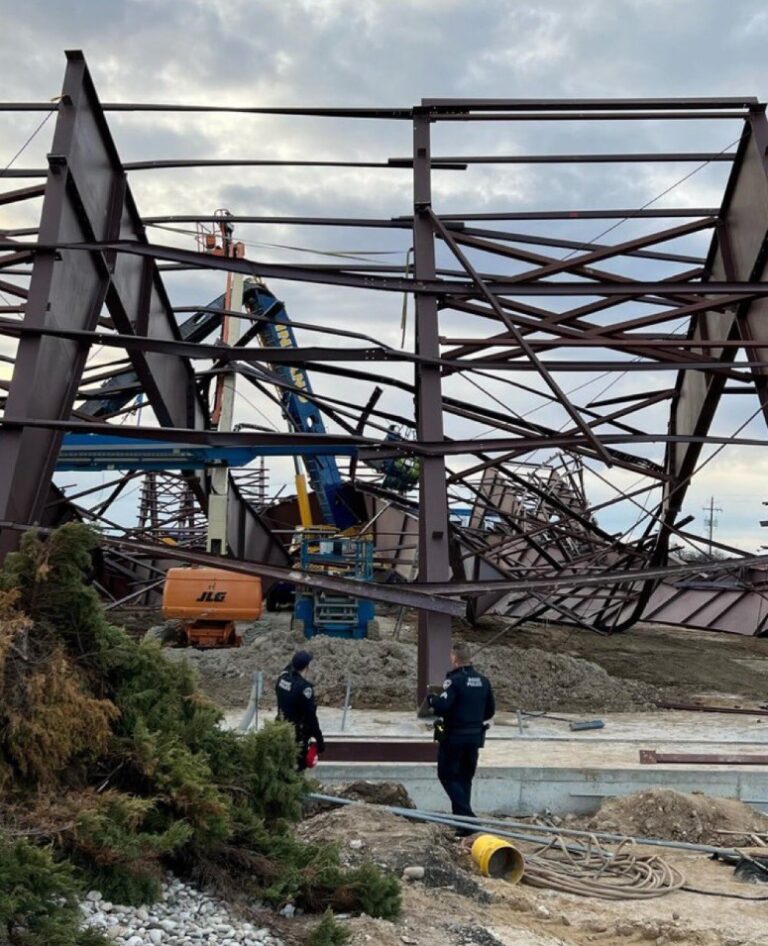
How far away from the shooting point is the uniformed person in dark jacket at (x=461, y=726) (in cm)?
830

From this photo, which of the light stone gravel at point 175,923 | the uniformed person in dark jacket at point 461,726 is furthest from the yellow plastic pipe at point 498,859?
the light stone gravel at point 175,923

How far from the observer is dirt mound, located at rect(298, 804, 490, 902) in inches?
253

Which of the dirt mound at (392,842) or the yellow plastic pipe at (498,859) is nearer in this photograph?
the dirt mound at (392,842)

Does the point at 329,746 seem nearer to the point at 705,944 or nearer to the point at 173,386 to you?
the point at 705,944

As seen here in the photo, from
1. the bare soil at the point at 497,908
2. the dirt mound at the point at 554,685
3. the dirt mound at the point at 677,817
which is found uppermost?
the dirt mound at the point at 554,685

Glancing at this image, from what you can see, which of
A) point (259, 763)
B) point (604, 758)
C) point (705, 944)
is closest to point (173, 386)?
point (604, 758)

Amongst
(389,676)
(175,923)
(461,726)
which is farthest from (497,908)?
(389,676)

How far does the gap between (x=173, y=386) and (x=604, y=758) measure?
839cm

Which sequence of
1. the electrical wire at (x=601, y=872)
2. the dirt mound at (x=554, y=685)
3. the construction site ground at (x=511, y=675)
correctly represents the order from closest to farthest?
the electrical wire at (x=601, y=872), the construction site ground at (x=511, y=675), the dirt mound at (x=554, y=685)

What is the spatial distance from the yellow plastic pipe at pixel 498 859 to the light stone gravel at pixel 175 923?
2.53m

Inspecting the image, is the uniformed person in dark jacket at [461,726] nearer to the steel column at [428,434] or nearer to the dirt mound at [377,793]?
the dirt mound at [377,793]

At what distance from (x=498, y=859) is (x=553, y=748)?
343cm

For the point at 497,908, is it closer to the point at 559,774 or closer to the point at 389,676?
the point at 559,774

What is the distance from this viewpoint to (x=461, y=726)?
27.2ft
